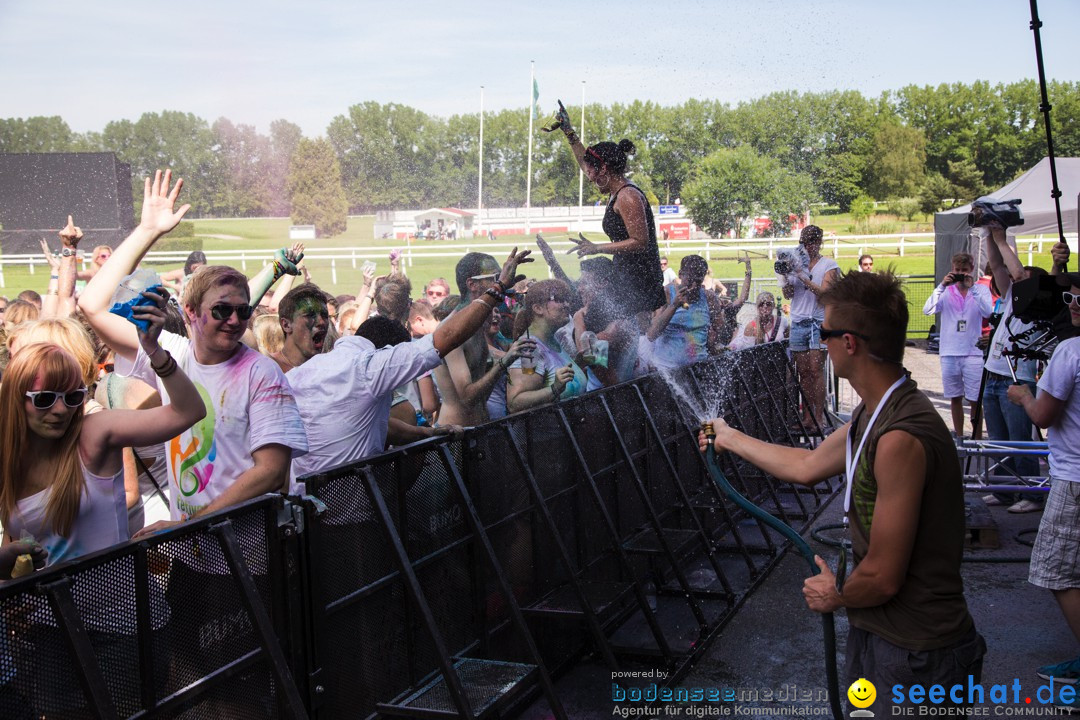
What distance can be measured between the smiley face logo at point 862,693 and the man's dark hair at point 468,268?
3.54m

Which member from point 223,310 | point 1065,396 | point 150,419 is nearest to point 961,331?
point 1065,396

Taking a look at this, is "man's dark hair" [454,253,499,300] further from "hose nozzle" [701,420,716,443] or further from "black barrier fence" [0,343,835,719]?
"hose nozzle" [701,420,716,443]

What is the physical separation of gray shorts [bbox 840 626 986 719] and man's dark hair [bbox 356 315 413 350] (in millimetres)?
2834

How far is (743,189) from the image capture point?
63.6 ft

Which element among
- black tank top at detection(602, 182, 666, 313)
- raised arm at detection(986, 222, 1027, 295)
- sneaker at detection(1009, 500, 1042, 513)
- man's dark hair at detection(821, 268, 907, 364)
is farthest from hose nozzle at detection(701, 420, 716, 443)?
sneaker at detection(1009, 500, 1042, 513)

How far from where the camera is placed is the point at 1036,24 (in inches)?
283

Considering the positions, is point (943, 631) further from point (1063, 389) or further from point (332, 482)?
point (1063, 389)

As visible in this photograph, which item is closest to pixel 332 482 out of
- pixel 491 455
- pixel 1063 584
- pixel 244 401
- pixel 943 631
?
pixel 244 401

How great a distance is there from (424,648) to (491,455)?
39.6 inches

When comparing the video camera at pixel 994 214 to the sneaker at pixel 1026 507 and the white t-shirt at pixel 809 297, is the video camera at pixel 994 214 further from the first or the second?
the white t-shirt at pixel 809 297

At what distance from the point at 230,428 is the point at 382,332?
1.46 metres

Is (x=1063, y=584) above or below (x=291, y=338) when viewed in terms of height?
below

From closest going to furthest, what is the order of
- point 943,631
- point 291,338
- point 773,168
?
point 943,631 < point 291,338 < point 773,168

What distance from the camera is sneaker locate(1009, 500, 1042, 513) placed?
841 centimetres
